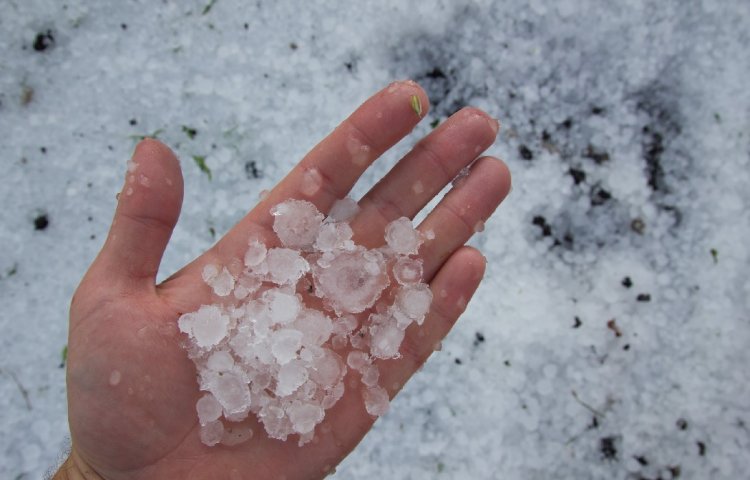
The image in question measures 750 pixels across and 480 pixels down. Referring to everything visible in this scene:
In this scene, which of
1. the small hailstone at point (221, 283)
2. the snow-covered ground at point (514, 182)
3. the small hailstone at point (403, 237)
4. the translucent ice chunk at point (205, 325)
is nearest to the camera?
the translucent ice chunk at point (205, 325)

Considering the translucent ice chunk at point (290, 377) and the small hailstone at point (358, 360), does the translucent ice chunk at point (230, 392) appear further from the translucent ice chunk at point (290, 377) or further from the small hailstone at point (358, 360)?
the small hailstone at point (358, 360)

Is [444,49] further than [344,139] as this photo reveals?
Yes

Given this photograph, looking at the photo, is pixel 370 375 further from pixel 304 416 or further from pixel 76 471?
pixel 76 471

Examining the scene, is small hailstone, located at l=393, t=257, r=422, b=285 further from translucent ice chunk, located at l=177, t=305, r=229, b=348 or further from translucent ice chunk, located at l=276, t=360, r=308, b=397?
translucent ice chunk, located at l=177, t=305, r=229, b=348

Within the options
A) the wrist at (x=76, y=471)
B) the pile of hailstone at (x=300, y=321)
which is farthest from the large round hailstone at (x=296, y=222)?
the wrist at (x=76, y=471)

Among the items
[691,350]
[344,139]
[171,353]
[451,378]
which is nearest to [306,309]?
[171,353]

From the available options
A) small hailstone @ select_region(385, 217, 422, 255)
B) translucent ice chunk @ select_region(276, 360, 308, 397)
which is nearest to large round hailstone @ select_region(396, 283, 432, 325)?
small hailstone @ select_region(385, 217, 422, 255)

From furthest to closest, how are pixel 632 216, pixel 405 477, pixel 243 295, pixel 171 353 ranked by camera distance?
pixel 632 216 → pixel 405 477 → pixel 243 295 → pixel 171 353

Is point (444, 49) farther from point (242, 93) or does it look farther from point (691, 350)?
point (691, 350)
